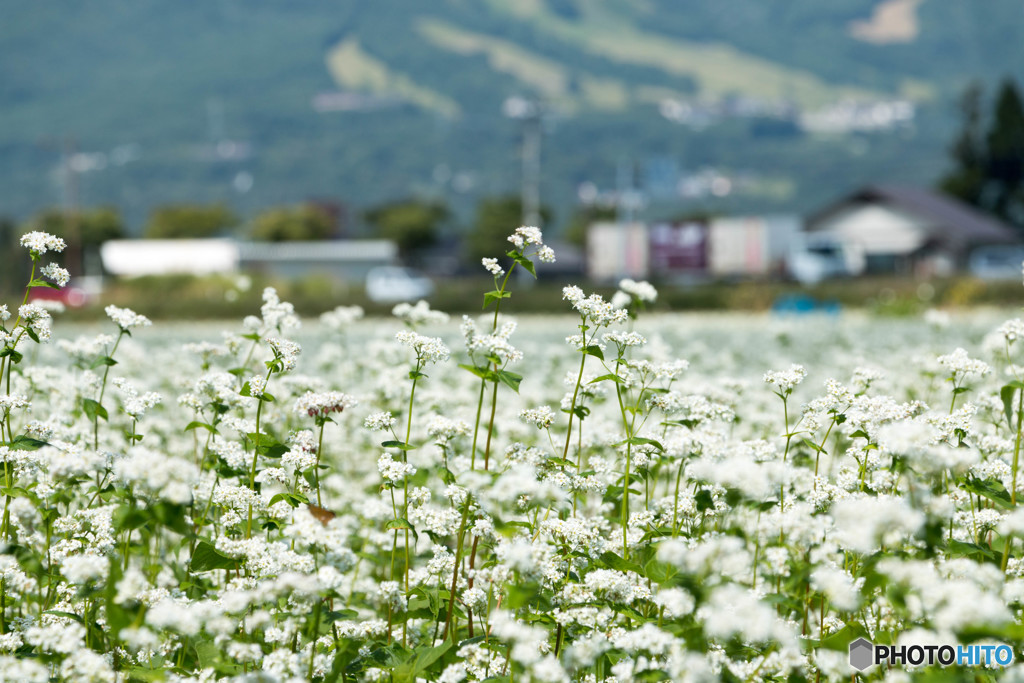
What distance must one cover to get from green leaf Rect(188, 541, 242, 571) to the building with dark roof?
68583mm

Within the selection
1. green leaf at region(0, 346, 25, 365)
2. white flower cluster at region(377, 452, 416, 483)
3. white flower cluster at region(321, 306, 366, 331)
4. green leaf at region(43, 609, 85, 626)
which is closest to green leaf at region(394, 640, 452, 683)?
white flower cluster at region(377, 452, 416, 483)

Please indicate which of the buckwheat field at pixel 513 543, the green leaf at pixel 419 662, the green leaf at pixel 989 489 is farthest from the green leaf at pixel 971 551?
the green leaf at pixel 419 662

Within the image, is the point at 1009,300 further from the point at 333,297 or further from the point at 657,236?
the point at 657,236

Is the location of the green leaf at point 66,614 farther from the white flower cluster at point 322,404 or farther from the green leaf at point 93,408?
the white flower cluster at point 322,404

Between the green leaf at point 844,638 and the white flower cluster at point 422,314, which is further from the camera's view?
the white flower cluster at point 422,314

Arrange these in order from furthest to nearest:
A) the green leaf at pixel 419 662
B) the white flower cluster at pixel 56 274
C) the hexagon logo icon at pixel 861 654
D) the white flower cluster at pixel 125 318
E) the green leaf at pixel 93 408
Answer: the white flower cluster at pixel 125 318 < the green leaf at pixel 93 408 < the white flower cluster at pixel 56 274 < the green leaf at pixel 419 662 < the hexagon logo icon at pixel 861 654

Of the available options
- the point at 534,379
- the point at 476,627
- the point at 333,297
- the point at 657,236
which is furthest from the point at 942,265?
the point at 476,627

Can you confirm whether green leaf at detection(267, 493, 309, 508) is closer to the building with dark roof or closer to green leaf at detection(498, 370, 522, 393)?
green leaf at detection(498, 370, 522, 393)

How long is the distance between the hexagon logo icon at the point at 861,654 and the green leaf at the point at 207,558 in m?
2.01

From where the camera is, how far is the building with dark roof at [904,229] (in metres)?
71.1

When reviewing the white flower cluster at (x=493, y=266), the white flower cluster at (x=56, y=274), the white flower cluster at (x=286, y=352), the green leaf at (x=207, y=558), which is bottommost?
the green leaf at (x=207, y=558)

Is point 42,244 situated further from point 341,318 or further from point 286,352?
point 341,318

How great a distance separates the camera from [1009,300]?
28.8 meters

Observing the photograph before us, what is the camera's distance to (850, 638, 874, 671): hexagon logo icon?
2.95 metres
